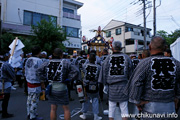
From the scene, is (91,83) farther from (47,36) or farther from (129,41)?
(129,41)

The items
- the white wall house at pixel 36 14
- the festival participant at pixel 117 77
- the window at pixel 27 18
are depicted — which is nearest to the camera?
the festival participant at pixel 117 77

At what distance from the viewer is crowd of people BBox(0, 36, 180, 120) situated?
1.92 m

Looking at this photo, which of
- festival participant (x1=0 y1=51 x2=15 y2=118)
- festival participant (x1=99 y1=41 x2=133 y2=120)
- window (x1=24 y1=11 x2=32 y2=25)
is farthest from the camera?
window (x1=24 y1=11 x2=32 y2=25)

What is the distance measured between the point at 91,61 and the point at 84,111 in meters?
1.47

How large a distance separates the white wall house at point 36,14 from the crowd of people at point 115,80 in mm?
11115

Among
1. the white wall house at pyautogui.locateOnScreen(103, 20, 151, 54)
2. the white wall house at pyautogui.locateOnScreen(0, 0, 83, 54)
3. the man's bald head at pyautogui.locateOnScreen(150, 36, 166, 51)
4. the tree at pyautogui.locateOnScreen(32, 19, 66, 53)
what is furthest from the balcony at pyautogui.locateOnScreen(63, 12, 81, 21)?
the man's bald head at pyautogui.locateOnScreen(150, 36, 166, 51)

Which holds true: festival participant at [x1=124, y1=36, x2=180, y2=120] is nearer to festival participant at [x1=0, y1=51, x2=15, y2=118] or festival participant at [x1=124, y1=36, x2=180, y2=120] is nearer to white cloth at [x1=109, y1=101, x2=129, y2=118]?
white cloth at [x1=109, y1=101, x2=129, y2=118]

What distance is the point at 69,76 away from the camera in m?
3.26

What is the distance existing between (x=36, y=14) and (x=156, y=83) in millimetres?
17481

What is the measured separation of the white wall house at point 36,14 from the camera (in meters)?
14.6

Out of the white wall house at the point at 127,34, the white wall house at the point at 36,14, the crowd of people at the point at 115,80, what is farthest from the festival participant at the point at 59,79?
the white wall house at the point at 127,34

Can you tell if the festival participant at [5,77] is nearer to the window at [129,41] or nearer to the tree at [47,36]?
the tree at [47,36]

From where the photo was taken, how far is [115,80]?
307 cm

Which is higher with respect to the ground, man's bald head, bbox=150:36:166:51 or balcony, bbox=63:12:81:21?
balcony, bbox=63:12:81:21
